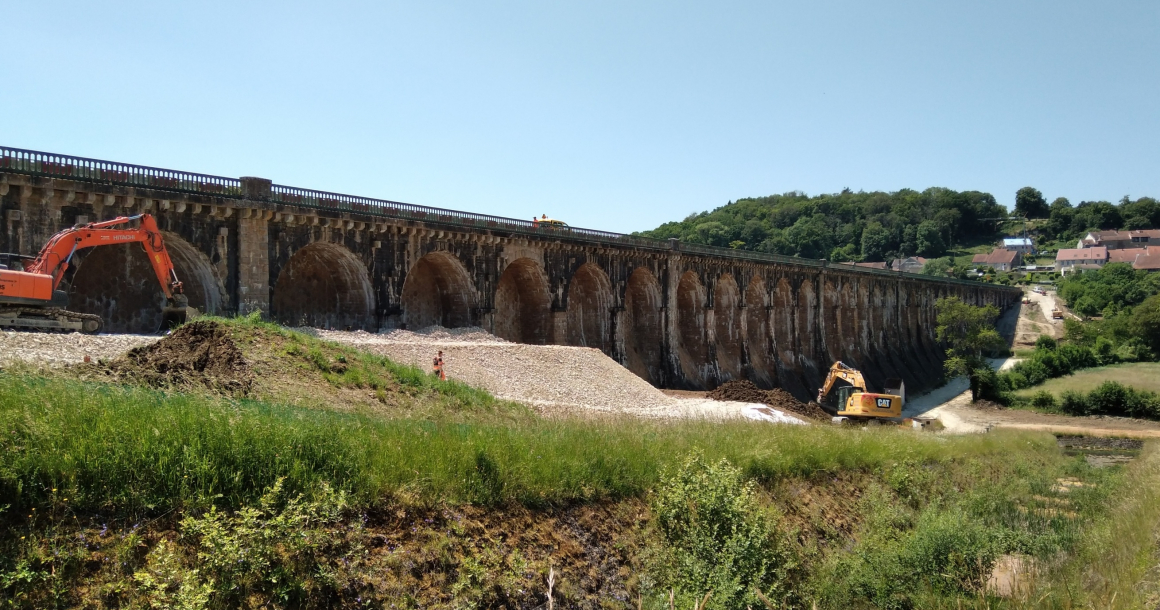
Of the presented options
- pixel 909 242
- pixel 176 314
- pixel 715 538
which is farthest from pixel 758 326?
pixel 909 242

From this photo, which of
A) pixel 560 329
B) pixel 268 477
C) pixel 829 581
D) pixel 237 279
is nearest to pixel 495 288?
pixel 560 329

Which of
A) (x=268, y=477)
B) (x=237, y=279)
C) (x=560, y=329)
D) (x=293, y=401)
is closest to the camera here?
(x=268, y=477)

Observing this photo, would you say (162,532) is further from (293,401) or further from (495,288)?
(495,288)

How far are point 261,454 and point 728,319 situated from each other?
4528cm

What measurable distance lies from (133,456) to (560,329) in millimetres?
30413

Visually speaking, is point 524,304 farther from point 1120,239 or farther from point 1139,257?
point 1120,239

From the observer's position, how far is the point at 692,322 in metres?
48.8

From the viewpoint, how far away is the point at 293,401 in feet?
42.4

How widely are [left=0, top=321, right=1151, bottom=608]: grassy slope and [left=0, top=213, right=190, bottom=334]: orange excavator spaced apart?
6.12 m

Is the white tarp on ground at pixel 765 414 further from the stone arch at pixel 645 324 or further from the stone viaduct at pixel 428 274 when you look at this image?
the stone arch at pixel 645 324

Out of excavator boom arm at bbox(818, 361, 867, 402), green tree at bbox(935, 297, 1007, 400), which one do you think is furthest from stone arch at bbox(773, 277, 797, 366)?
excavator boom arm at bbox(818, 361, 867, 402)

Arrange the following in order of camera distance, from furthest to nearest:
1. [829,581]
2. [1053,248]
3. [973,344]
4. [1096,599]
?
[1053,248] → [973,344] → [829,581] → [1096,599]

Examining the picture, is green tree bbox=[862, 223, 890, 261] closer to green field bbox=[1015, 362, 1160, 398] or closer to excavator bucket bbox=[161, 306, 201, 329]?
green field bbox=[1015, 362, 1160, 398]

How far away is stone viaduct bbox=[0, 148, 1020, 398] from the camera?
22750mm
